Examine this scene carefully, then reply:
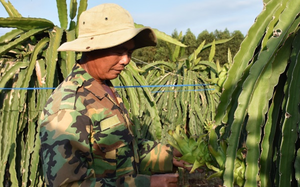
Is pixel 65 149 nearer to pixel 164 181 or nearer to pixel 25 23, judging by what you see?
pixel 164 181

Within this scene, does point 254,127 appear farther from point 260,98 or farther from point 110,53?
point 110,53

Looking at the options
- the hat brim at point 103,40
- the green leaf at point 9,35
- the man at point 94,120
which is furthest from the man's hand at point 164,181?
the green leaf at point 9,35

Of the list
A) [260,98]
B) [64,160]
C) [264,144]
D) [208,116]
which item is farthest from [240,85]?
[208,116]

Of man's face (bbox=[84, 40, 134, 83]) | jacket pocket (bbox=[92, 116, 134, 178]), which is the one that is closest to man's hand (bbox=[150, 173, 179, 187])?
jacket pocket (bbox=[92, 116, 134, 178])

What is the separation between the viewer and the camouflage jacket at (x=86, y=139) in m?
1.30

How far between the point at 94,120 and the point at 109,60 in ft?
0.90

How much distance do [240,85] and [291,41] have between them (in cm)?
17

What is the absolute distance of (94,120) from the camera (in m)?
1.44

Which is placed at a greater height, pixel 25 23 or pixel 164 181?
pixel 25 23

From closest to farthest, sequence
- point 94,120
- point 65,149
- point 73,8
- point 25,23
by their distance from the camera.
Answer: point 65,149, point 94,120, point 25,23, point 73,8

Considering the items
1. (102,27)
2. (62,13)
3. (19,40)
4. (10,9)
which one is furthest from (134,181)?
(10,9)

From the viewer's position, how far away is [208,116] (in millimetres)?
5102

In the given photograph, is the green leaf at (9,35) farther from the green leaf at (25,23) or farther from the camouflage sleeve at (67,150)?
the camouflage sleeve at (67,150)

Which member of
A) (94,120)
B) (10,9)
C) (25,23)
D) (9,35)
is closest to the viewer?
(94,120)
